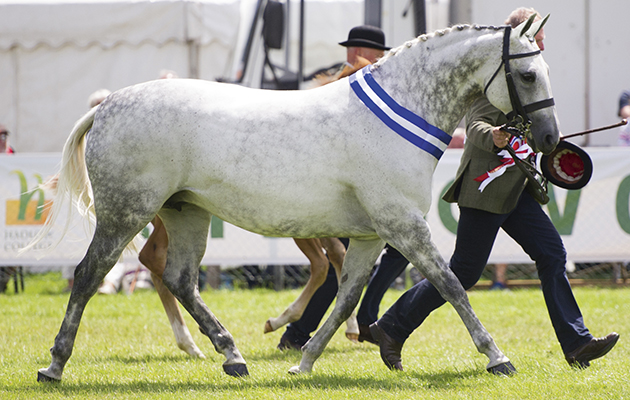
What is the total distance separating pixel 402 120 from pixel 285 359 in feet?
6.27

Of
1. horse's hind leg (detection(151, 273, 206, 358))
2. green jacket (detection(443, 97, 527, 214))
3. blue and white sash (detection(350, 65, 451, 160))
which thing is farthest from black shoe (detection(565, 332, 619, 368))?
horse's hind leg (detection(151, 273, 206, 358))

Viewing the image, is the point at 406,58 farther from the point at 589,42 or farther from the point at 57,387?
the point at 589,42

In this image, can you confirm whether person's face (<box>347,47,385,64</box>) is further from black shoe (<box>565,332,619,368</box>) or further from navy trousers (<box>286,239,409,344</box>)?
black shoe (<box>565,332,619,368</box>)

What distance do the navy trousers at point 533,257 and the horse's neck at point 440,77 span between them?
26.2 inches

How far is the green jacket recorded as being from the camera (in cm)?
410

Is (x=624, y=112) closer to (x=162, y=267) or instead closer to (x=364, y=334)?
(x=364, y=334)

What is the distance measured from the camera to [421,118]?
385cm

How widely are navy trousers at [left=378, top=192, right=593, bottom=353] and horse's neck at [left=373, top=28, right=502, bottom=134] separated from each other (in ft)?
2.18

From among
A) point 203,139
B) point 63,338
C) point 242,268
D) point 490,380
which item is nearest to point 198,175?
point 203,139

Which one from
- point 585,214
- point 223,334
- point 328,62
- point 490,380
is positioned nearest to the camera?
point 490,380

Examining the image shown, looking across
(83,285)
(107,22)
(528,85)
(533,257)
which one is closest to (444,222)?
(533,257)

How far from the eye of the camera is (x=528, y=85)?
3.72m

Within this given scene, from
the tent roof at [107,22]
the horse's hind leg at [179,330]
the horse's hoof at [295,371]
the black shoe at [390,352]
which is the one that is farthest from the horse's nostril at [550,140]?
the tent roof at [107,22]

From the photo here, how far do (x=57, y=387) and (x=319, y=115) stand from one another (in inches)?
76.7
